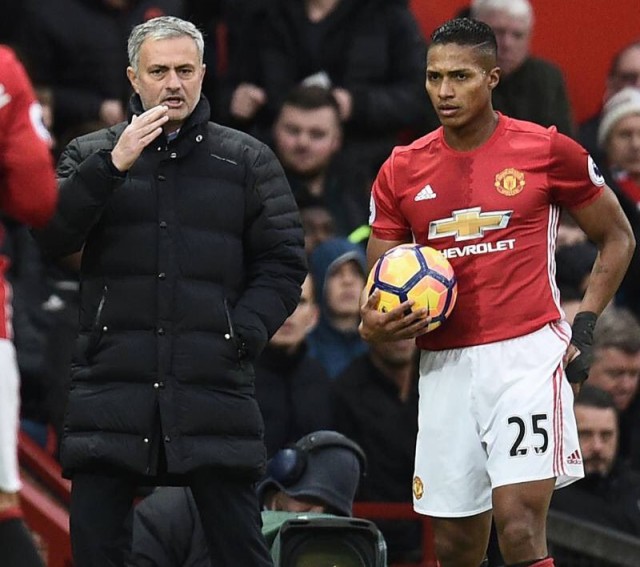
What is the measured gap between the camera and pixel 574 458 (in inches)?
259

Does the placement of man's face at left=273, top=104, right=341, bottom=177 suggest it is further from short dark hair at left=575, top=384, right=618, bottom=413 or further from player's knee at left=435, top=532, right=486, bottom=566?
player's knee at left=435, top=532, right=486, bottom=566

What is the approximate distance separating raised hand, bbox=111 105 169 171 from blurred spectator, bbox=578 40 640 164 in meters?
5.21

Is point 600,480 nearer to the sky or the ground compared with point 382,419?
nearer to the ground

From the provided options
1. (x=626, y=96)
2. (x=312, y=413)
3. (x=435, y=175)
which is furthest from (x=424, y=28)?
(x=435, y=175)

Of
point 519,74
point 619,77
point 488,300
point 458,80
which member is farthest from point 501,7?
point 488,300

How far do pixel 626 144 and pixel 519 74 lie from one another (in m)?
0.72

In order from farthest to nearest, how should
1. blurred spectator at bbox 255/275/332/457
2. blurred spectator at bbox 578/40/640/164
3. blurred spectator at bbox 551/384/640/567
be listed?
1. blurred spectator at bbox 578/40/640/164
2. blurred spectator at bbox 551/384/640/567
3. blurred spectator at bbox 255/275/332/457

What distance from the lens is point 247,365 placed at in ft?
21.7

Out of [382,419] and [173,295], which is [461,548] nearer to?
[173,295]

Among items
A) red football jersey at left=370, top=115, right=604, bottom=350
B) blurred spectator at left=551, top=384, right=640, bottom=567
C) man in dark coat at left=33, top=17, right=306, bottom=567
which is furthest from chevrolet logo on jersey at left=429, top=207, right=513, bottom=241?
blurred spectator at left=551, top=384, right=640, bottom=567

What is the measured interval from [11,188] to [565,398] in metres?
2.07

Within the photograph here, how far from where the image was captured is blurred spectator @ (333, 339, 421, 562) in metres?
8.77

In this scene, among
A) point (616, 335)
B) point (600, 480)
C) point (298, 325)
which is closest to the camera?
point (298, 325)

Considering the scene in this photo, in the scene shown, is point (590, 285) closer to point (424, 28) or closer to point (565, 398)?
point (565, 398)
